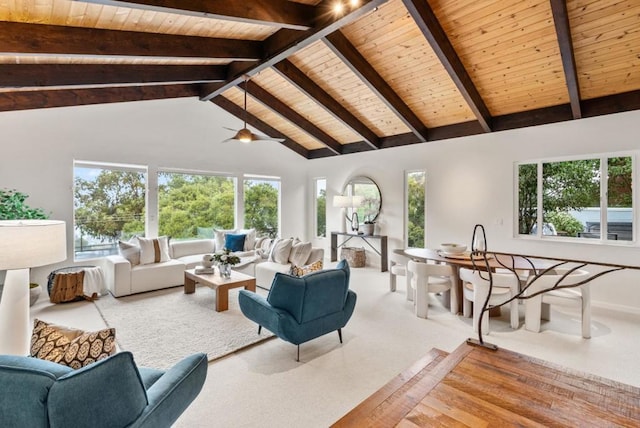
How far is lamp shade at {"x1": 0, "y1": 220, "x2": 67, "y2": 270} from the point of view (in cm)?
163

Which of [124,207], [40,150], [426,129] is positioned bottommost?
[124,207]

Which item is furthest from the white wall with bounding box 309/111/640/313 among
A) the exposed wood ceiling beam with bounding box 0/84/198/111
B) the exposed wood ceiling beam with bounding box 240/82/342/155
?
the exposed wood ceiling beam with bounding box 0/84/198/111

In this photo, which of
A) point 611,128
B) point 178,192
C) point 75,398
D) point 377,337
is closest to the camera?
point 75,398

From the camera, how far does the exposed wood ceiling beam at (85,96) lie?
4348 millimetres

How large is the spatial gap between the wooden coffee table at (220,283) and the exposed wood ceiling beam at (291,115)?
10.8 ft

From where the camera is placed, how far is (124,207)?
5.62 m

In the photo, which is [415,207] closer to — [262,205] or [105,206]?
[262,205]

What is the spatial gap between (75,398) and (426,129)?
19.8 ft

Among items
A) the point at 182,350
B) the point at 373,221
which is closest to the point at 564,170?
the point at 373,221

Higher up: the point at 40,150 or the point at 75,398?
the point at 40,150

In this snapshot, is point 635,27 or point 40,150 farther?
point 40,150

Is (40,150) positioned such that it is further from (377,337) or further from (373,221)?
(373,221)

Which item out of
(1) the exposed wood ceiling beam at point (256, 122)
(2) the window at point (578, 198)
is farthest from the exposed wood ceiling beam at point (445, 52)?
(1) the exposed wood ceiling beam at point (256, 122)

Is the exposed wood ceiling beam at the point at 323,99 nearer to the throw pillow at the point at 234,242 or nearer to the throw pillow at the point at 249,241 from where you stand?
the throw pillow at the point at 249,241
